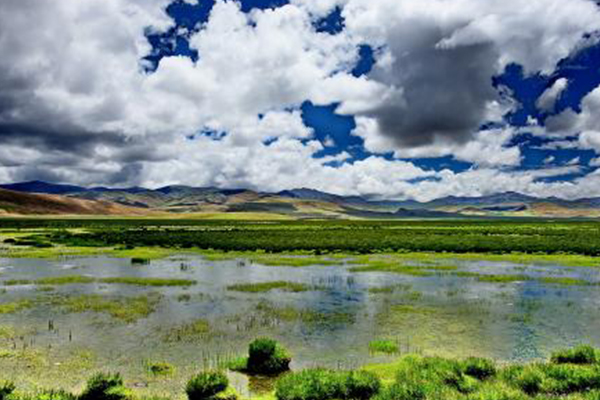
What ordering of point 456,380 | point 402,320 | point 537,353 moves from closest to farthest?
1. point 456,380
2. point 537,353
3. point 402,320

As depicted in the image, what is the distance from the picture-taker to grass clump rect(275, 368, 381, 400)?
14305 millimetres

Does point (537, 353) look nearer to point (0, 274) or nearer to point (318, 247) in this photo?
point (0, 274)

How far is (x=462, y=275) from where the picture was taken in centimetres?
4462

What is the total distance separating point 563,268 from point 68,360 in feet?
169

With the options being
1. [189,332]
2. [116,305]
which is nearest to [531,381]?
[189,332]

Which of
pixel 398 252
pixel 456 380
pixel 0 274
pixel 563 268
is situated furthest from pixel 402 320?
pixel 398 252

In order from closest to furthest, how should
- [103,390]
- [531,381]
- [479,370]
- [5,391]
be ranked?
[5,391], [103,390], [531,381], [479,370]

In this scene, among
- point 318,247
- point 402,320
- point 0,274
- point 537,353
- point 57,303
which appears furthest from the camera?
point 318,247

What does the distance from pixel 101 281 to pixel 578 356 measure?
36.1m

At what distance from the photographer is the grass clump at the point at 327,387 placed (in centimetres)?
1430

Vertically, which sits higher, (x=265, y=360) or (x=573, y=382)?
(x=573, y=382)

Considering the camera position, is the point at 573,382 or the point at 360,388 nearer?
the point at 573,382

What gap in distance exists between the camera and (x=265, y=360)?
17422mm

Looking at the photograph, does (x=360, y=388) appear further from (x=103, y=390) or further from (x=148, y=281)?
(x=148, y=281)
